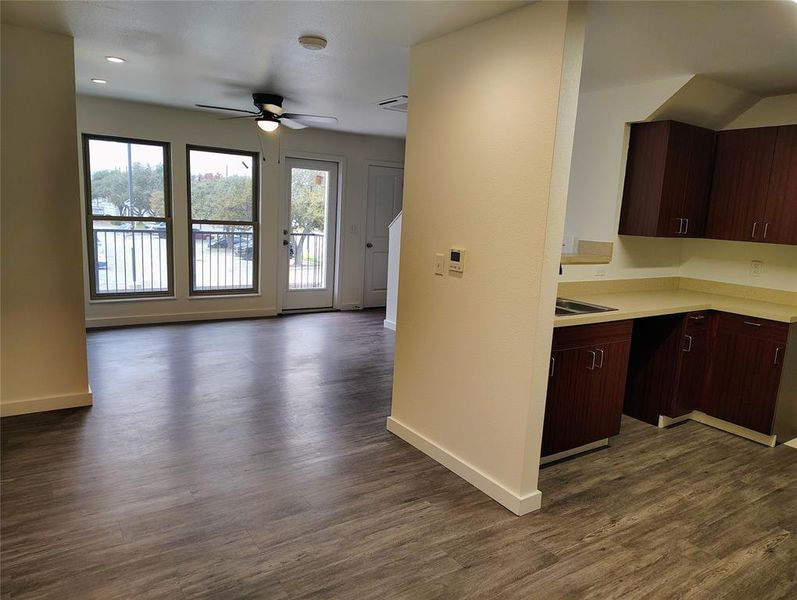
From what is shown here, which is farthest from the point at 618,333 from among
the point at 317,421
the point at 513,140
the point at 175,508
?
the point at 175,508

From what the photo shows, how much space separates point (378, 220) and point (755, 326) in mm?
4991

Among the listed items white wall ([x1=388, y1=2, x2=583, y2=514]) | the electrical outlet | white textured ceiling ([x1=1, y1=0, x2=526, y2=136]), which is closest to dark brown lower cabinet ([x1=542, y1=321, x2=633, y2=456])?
white wall ([x1=388, y1=2, x2=583, y2=514])

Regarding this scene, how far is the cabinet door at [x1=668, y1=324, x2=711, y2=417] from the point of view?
3.63m

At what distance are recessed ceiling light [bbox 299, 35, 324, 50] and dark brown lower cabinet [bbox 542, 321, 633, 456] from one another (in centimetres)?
215

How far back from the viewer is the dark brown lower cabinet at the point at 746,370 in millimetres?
3369

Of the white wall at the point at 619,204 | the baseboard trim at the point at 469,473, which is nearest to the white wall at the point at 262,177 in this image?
the white wall at the point at 619,204

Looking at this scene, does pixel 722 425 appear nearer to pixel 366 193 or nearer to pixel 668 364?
pixel 668 364

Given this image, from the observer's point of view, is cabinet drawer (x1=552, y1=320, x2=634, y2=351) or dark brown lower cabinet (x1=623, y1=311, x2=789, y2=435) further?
dark brown lower cabinet (x1=623, y1=311, x2=789, y2=435)

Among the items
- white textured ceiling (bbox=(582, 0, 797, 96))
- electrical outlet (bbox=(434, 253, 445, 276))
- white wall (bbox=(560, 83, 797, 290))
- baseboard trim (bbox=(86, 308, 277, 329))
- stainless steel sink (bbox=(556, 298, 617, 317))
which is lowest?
baseboard trim (bbox=(86, 308, 277, 329))

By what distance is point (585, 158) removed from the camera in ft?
13.3

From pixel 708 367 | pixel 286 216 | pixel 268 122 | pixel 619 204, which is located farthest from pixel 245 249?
pixel 708 367

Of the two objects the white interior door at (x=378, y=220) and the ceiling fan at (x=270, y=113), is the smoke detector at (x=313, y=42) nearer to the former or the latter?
the ceiling fan at (x=270, y=113)

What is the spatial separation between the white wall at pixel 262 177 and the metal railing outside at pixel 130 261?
156 millimetres

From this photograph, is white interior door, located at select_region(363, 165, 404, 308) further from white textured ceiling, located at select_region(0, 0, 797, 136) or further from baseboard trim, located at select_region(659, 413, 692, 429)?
baseboard trim, located at select_region(659, 413, 692, 429)
